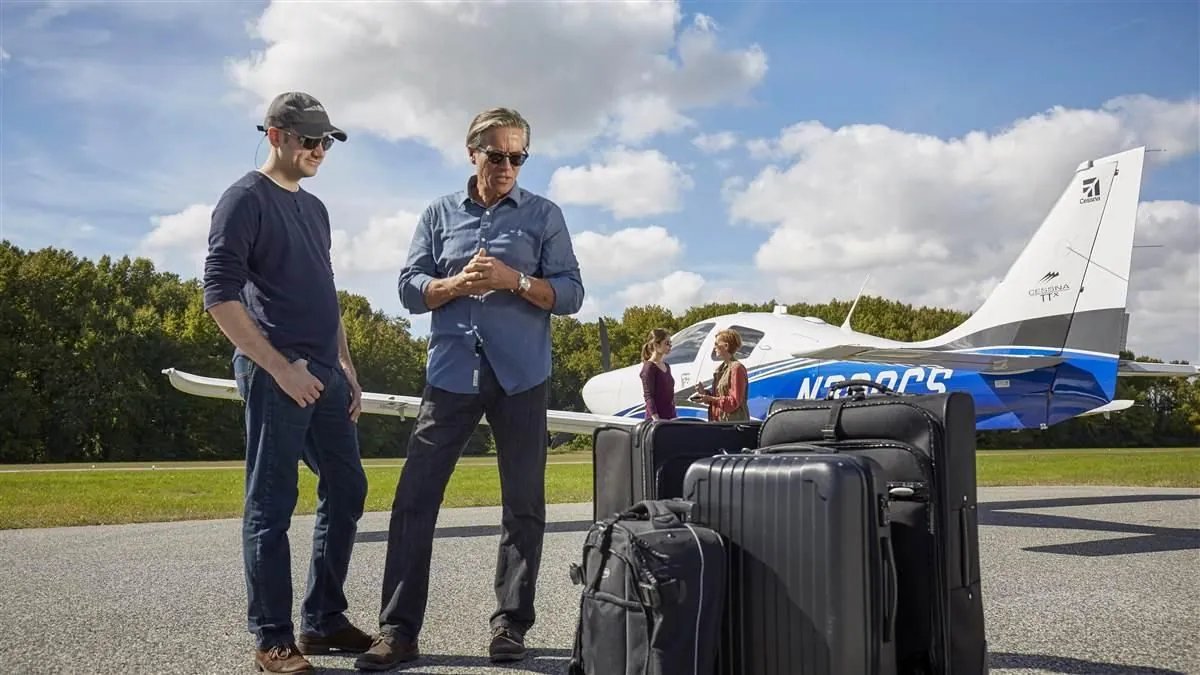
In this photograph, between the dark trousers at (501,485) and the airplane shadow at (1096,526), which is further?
the airplane shadow at (1096,526)

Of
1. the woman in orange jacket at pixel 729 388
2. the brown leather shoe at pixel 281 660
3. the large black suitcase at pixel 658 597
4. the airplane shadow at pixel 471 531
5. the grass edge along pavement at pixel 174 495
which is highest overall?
the woman in orange jacket at pixel 729 388

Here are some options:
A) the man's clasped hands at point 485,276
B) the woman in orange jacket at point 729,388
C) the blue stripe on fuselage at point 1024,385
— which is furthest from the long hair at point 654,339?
the man's clasped hands at point 485,276

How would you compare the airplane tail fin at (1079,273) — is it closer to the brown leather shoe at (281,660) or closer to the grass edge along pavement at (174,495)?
the grass edge along pavement at (174,495)

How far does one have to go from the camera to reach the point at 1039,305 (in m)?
9.49

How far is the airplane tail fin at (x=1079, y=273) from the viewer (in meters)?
9.02

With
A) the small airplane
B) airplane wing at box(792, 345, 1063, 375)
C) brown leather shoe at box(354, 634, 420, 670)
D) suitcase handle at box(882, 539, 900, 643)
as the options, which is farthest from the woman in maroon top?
suitcase handle at box(882, 539, 900, 643)

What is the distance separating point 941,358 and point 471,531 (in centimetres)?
510

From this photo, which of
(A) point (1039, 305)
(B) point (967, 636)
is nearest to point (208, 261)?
(B) point (967, 636)

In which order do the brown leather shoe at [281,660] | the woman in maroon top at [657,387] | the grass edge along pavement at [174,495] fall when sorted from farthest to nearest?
1. the grass edge along pavement at [174,495]
2. the woman in maroon top at [657,387]
3. the brown leather shoe at [281,660]

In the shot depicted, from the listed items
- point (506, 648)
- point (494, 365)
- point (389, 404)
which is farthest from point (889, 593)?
point (389, 404)

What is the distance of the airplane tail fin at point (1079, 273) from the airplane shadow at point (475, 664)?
7.76 metres

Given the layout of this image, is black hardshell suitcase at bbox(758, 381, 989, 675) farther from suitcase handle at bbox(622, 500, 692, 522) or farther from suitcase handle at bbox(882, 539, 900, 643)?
suitcase handle at bbox(622, 500, 692, 522)

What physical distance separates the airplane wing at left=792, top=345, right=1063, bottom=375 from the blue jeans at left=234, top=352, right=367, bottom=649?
6.74 meters

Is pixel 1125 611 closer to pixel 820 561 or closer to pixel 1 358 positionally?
pixel 820 561
